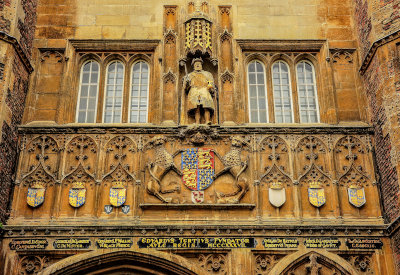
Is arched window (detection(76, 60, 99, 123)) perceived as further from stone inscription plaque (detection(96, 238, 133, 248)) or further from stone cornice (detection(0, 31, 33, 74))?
stone inscription plaque (detection(96, 238, 133, 248))

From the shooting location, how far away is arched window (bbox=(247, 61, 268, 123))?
14891 mm

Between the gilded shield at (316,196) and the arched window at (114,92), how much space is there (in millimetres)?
4922

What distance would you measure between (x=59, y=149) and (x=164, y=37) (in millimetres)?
3991

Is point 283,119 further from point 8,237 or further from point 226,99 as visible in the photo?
point 8,237

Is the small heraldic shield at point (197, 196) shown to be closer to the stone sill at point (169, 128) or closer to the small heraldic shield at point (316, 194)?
the stone sill at point (169, 128)

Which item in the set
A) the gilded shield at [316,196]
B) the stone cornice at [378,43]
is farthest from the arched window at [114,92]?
the stone cornice at [378,43]

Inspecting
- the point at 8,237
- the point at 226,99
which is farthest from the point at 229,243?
the point at 8,237

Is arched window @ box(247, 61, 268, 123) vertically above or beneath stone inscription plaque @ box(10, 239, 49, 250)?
above

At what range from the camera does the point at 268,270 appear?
12.8 metres

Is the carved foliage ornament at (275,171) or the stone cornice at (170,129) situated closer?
the carved foliage ornament at (275,171)

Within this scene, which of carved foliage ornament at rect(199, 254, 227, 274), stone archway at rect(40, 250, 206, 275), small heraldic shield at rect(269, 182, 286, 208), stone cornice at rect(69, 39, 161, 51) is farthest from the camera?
stone cornice at rect(69, 39, 161, 51)

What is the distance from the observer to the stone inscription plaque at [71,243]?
12805 mm

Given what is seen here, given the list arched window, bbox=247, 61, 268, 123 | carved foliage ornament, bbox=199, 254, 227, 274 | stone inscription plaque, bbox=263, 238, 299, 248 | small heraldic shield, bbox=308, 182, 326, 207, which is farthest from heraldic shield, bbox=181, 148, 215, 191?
small heraldic shield, bbox=308, 182, 326, 207

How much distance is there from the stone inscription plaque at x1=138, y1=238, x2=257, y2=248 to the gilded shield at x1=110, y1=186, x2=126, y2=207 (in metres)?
1.03
